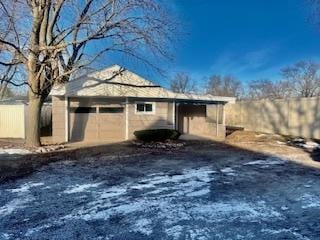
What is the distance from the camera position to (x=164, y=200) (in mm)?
6117

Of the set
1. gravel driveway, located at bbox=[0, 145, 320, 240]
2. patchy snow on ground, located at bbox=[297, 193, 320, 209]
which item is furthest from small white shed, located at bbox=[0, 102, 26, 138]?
patchy snow on ground, located at bbox=[297, 193, 320, 209]

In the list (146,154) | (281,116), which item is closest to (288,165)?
(146,154)

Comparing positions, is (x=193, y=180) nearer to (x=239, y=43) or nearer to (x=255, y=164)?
(x=255, y=164)

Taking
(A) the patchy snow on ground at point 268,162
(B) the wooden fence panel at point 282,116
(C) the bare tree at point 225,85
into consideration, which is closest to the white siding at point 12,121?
(A) the patchy snow on ground at point 268,162

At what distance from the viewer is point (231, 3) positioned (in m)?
17.8

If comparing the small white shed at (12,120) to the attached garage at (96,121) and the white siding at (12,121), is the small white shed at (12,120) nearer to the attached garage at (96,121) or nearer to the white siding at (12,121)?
the white siding at (12,121)

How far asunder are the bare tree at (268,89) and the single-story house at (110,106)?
1377 inches

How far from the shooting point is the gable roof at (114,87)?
15945mm

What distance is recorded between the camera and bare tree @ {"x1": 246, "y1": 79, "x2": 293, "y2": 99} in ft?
A: 163

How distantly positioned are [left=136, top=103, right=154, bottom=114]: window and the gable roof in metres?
0.54

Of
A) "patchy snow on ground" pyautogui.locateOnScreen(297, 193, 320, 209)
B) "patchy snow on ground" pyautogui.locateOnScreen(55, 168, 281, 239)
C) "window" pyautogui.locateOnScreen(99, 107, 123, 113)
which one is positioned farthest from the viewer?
"window" pyautogui.locateOnScreen(99, 107, 123, 113)

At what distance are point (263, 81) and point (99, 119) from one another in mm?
41213

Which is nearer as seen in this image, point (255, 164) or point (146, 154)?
point (255, 164)

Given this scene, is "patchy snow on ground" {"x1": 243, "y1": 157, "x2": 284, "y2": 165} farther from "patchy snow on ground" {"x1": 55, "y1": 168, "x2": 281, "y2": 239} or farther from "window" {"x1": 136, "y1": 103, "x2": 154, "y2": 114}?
"window" {"x1": 136, "y1": 103, "x2": 154, "y2": 114}
